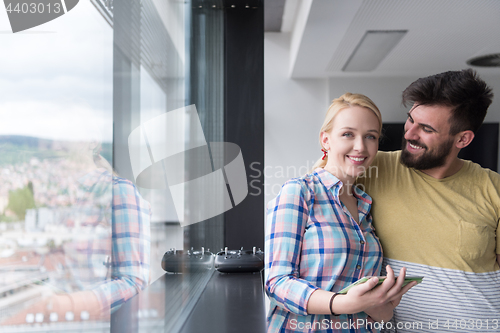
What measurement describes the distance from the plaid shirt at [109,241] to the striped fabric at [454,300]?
39.6 inches

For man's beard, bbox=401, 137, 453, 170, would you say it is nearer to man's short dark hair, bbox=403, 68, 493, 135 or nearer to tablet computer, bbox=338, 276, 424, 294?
man's short dark hair, bbox=403, 68, 493, 135

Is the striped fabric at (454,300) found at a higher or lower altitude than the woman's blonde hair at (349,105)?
lower

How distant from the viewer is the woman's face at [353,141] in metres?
1.21

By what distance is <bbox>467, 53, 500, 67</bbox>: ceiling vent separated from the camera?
3.68 metres

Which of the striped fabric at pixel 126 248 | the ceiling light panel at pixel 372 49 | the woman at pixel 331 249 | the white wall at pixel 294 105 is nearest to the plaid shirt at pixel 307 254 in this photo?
the woman at pixel 331 249

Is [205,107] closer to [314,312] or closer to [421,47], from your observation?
[314,312]

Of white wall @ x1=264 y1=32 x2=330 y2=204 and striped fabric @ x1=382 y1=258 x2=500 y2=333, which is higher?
white wall @ x1=264 y1=32 x2=330 y2=204

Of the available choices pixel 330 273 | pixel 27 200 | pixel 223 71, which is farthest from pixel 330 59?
pixel 27 200

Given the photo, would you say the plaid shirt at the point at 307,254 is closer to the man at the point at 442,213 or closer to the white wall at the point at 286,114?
the man at the point at 442,213

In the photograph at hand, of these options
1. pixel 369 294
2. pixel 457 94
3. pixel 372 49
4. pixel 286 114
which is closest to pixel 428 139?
pixel 457 94

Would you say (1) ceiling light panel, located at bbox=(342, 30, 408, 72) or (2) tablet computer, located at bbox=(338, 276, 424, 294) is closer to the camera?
(2) tablet computer, located at bbox=(338, 276, 424, 294)

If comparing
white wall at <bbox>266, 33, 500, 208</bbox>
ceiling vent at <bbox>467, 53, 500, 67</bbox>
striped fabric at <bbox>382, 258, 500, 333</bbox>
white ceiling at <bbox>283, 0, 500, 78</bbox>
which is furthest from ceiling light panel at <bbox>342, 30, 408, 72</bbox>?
striped fabric at <bbox>382, 258, 500, 333</bbox>

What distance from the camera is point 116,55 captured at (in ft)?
1.68

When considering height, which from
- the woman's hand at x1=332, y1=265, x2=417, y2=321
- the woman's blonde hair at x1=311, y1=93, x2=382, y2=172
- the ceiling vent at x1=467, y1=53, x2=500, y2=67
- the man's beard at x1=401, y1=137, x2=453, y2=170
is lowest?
the woman's hand at x1=332, y1=265, x2=417, y2=321
